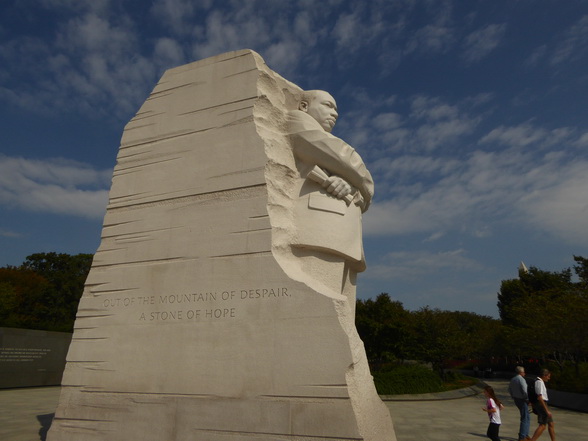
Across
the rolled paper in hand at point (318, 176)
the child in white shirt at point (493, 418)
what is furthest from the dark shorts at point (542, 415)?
the rolled paper in hand at point (318, 176)

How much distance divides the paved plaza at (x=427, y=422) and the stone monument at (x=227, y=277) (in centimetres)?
254

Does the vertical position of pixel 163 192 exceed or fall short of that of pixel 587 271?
it falls short

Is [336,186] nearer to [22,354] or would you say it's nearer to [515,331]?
[22,354]

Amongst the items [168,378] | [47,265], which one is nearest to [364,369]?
[168,378]

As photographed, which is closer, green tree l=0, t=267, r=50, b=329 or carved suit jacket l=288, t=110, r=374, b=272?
carved suit jacket l=288, t=110, r=374, b=272

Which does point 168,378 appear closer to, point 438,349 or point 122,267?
point 122,267

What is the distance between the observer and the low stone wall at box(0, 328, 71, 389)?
56.6ft

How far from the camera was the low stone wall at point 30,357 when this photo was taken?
17.2 meters

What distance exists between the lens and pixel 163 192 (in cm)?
655

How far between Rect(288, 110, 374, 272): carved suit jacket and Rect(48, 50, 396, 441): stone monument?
20 millimetres

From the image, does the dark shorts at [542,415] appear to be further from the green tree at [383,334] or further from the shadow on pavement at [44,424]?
the green tree at [383,334]

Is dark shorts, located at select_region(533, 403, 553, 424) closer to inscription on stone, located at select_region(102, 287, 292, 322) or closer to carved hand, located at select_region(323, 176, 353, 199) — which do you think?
carved hand, located at select_region(323, 176, 353, 199)

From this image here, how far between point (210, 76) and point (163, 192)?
1879 mm

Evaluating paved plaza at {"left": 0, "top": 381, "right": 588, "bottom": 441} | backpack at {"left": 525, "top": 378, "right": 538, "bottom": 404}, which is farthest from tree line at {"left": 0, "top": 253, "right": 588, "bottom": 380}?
backpack at {"left": 525, "top": 378, "right": 538, "bottom": 404}
